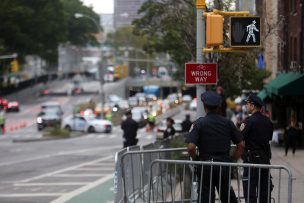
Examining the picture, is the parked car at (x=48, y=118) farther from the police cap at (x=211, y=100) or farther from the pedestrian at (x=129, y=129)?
the police cap at (x=211, y=100)

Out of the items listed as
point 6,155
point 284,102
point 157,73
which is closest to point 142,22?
point 6,155

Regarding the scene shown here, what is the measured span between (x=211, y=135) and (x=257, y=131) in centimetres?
159

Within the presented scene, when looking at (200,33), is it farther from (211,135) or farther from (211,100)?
(211,135)

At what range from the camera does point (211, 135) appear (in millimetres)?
10000

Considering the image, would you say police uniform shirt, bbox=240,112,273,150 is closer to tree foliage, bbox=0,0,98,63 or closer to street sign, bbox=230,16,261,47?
street sign, bbox=230,16,261,47

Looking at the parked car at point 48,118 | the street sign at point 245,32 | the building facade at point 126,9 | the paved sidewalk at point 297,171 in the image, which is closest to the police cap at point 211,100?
the street sign at point 245,32

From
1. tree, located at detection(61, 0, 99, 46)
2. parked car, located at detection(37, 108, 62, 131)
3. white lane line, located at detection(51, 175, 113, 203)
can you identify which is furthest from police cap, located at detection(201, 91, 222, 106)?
tree, located at detection(61, 0, 99, 46)

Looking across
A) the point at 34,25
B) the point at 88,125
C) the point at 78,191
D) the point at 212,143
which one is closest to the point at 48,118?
the point at 88,125

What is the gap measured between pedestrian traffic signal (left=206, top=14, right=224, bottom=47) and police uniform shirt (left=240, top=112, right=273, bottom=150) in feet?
7.05

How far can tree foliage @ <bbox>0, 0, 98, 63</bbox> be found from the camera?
77.2 metres

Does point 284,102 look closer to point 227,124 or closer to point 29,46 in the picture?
point 227,124

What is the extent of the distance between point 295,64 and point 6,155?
1277 centimetres

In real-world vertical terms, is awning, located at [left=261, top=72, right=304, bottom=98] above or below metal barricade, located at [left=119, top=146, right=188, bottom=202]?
above

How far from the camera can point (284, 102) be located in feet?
128
